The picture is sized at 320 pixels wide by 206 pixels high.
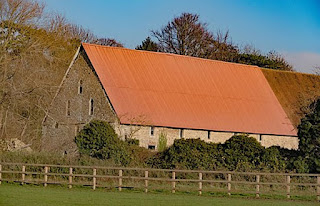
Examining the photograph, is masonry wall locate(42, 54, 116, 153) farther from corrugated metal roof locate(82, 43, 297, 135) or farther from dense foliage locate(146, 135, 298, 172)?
dense foliage locate(146, 135, 298, 172)

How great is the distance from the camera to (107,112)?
147ft

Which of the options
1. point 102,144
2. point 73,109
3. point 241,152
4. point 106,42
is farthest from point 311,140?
point 106,42

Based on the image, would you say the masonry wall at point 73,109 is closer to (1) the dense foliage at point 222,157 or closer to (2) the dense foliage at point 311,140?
(1) the dense foliage at point 222,157

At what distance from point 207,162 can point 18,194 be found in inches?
547

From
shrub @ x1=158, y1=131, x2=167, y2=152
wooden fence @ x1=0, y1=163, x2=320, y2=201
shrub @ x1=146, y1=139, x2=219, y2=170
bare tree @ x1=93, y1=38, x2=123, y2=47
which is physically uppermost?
bare tree @ x1=93, y1=38, x2=123, y2=47

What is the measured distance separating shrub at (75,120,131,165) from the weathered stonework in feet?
13.7

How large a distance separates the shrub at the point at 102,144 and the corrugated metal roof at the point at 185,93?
432cm

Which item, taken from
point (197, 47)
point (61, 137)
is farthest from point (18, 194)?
point (197, 47)

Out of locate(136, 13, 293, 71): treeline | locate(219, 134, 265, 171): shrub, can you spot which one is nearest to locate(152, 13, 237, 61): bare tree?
locate(136, 13, 293, 71): treeline

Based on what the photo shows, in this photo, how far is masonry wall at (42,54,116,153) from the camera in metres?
45.6

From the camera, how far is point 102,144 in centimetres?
3888

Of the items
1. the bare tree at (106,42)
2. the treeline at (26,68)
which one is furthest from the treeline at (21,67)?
the bare tree at (106,42)

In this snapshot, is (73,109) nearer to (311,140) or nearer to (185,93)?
(185,93)

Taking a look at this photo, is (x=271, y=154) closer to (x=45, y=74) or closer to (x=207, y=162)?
(x=207, y=162)
